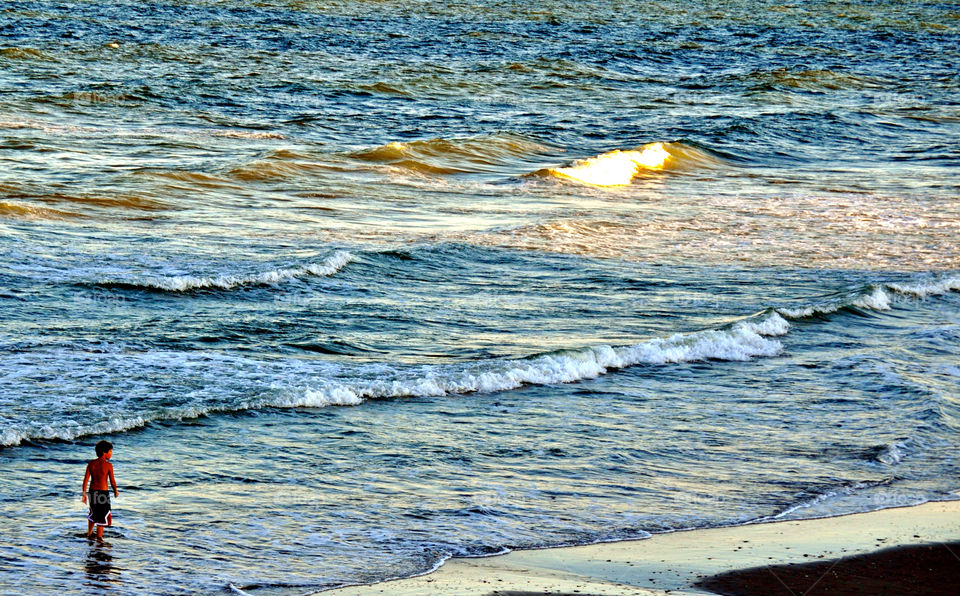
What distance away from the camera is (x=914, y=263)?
16.9 metres

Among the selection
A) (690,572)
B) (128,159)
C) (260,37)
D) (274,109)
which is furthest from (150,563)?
(260,37)

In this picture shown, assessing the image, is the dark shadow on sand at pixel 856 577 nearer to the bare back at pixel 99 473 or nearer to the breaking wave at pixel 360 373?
the breaking wave at pixel 360 373

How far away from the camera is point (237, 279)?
Result: 13977mm

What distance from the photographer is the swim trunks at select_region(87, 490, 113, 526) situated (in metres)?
→ 7.07

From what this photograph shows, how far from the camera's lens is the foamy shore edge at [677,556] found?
6.65 meters

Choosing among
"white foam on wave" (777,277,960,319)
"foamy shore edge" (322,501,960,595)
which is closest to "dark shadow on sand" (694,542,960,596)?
"foamy shore edge" (322,501,960,595)

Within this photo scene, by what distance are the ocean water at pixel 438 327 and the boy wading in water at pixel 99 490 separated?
0.14 metres

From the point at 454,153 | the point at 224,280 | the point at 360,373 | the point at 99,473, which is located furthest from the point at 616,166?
the point at 99,473

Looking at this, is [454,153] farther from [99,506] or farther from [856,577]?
[856,577]

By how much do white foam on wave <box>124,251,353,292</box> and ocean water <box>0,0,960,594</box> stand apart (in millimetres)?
42

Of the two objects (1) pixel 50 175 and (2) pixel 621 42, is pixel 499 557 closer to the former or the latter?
(1) pixel 50 175

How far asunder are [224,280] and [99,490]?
6.96 metres

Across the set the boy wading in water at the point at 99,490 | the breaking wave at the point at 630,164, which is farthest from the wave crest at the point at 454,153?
the boy wading in water at the point at 99,490

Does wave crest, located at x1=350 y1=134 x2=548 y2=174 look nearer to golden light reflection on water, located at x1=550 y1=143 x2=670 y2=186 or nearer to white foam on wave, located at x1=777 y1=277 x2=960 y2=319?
golden light reflection on water, located at x1=550 y1=143 x2=670 y2=186
